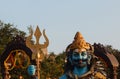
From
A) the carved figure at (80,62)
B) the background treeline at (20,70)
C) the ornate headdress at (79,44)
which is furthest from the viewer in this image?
the background treeline at (20,70)

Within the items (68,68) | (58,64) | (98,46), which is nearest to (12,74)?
(58,64)

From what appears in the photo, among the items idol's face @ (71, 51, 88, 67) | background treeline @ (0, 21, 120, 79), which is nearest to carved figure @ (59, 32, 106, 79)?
idol's face @ (71, 51, 88, 67)

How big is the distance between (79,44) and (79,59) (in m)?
0.52

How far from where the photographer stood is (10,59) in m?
26.4

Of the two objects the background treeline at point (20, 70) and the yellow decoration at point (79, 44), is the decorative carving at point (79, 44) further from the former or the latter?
the background treeline at point (20, 70)

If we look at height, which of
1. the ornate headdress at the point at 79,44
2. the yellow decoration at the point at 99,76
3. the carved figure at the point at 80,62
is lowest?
the yellow decoration at the point at 99,76

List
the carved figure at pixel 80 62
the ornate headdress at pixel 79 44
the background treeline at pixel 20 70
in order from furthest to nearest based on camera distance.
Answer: the background treeline at pixel 20 70 → the ornate headdress at pixel 79 44 → the carved figure at pixel 80 62

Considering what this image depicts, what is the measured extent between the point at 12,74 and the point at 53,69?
777cm

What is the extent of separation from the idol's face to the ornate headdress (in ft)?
0.48

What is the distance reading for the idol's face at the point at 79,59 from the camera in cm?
1535

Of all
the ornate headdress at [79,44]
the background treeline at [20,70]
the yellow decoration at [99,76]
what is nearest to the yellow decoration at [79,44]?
the ornate headdress at [79,44]

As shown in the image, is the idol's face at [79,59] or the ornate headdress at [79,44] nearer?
the idol's face at [79,59]

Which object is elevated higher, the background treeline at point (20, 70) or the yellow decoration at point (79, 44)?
the background treeline at point (20, 70)

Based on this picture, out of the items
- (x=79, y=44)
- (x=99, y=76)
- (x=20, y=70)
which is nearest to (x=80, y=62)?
(x=79, y=44)
